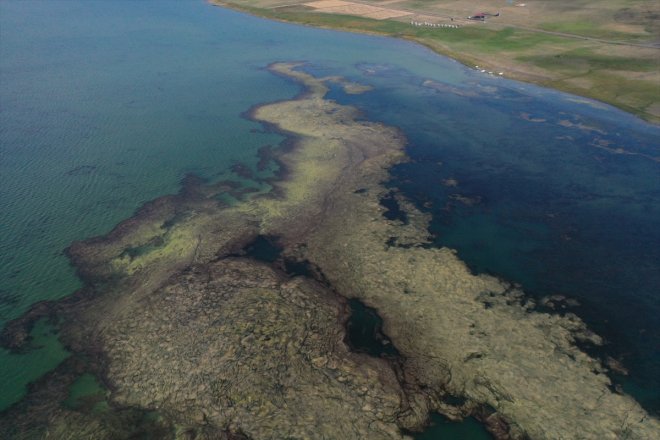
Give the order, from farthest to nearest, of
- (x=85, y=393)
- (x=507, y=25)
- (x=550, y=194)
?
(x=507, y=25)
(x=550, y=194)
(x=85, y=393)

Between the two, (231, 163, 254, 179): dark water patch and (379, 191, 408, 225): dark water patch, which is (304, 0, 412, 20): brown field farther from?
(379, 191, 408, 225): dark water patch

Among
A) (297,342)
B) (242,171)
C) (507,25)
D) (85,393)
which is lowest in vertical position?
(85,393)

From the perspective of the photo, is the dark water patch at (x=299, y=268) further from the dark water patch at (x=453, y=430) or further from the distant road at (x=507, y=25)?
the distant road at (x=507, y=25)

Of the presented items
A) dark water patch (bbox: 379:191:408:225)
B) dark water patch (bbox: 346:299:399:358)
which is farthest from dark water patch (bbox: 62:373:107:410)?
dark water patch (bbox: 379:191:408:225)

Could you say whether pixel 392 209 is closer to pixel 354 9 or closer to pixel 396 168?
pixel 396 168

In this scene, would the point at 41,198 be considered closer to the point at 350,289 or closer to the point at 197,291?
the point at 197,291

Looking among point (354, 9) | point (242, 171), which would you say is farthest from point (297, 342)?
point (354, 9)

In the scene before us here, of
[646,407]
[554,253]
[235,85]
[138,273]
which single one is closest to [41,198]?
[138,273]
